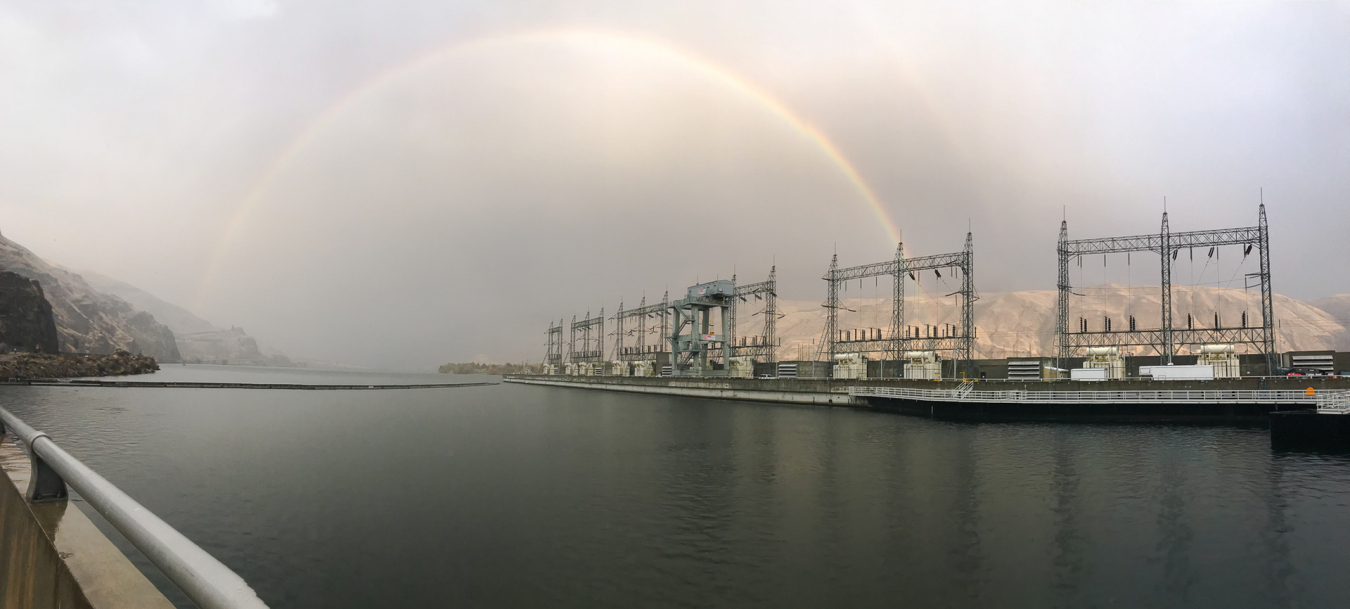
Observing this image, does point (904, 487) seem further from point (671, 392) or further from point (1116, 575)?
point (671, 392)

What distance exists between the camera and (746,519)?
638 inches

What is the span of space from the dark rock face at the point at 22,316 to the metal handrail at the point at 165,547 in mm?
131924

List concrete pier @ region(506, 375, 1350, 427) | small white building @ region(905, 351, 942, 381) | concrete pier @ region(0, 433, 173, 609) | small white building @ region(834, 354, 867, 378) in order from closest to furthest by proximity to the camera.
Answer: concrete pier @ region(0, 433, 173, 609) < concrete pier @ region(506, 375, 1350, 427) < small white building @ region(905, 351, 942, 381) < small white building @ region(834, 354, 867, 378)

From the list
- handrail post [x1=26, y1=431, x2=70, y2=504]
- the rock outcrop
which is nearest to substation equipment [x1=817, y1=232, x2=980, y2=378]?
handrail post [x1=26, y1=431, x2=70, y2=504]

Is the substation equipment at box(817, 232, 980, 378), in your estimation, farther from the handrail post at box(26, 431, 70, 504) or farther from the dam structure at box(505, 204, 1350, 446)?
the handrail post at box(26, 431, 70, 504)

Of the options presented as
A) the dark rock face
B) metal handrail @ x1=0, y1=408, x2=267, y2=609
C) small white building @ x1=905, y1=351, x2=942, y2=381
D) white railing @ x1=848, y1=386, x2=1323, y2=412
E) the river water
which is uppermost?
the dark rock face

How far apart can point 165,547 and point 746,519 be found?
1525cm

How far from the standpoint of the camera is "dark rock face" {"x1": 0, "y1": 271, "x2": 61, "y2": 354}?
3629 inches

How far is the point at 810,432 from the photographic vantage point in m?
38.0

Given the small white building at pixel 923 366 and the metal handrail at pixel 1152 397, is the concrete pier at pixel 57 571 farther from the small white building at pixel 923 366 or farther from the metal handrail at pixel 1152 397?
the small white building at pixel 923 366

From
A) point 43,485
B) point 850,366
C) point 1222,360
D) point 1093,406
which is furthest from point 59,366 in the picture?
point 1222,360

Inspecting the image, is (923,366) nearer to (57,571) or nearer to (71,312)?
(57,571)

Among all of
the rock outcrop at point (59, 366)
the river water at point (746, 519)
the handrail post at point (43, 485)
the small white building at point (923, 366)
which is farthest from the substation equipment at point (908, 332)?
the rock outcrop at point (59, 366)

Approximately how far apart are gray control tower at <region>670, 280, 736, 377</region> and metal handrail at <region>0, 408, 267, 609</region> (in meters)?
82.0
